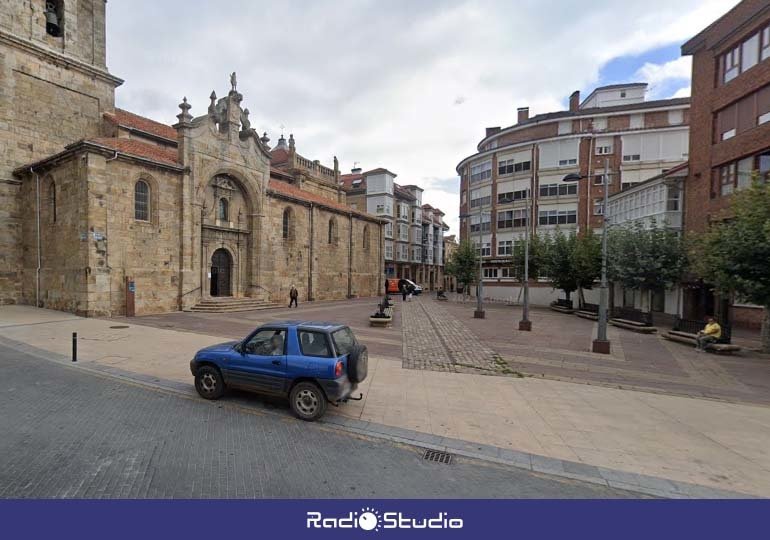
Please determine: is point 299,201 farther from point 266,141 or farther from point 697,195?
point 697,195

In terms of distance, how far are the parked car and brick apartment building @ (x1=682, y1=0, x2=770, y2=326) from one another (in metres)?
19.1

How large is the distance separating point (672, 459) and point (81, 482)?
7.67m

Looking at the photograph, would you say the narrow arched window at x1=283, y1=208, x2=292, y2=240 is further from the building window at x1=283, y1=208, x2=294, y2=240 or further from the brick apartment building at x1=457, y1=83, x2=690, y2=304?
the brick apartment building at x1=457, y1=83, x2=690, y2=304

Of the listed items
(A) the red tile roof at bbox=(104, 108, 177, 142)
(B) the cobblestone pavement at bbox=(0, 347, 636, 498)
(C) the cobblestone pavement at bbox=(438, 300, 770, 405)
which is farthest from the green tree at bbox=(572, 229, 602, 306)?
(A) the red tile roof at bbox=(104, 108, 177, 142)

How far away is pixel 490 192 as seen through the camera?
4116 cm

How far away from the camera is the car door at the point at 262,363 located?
6361 millimetres

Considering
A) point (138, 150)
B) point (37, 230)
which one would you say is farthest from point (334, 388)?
point (37, 230)

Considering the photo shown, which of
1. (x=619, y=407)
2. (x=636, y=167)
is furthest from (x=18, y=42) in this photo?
(x=636, y=167)

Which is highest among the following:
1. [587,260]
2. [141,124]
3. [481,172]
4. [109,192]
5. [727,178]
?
[481,172]

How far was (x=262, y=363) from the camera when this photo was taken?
6.50m

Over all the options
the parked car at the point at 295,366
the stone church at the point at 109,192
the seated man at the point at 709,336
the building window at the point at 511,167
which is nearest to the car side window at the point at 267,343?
the parked car at the point at 295,366

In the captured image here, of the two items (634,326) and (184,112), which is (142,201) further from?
(634,326)

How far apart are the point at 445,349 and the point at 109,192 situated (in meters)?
18.9

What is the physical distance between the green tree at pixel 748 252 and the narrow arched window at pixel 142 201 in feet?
88.8
